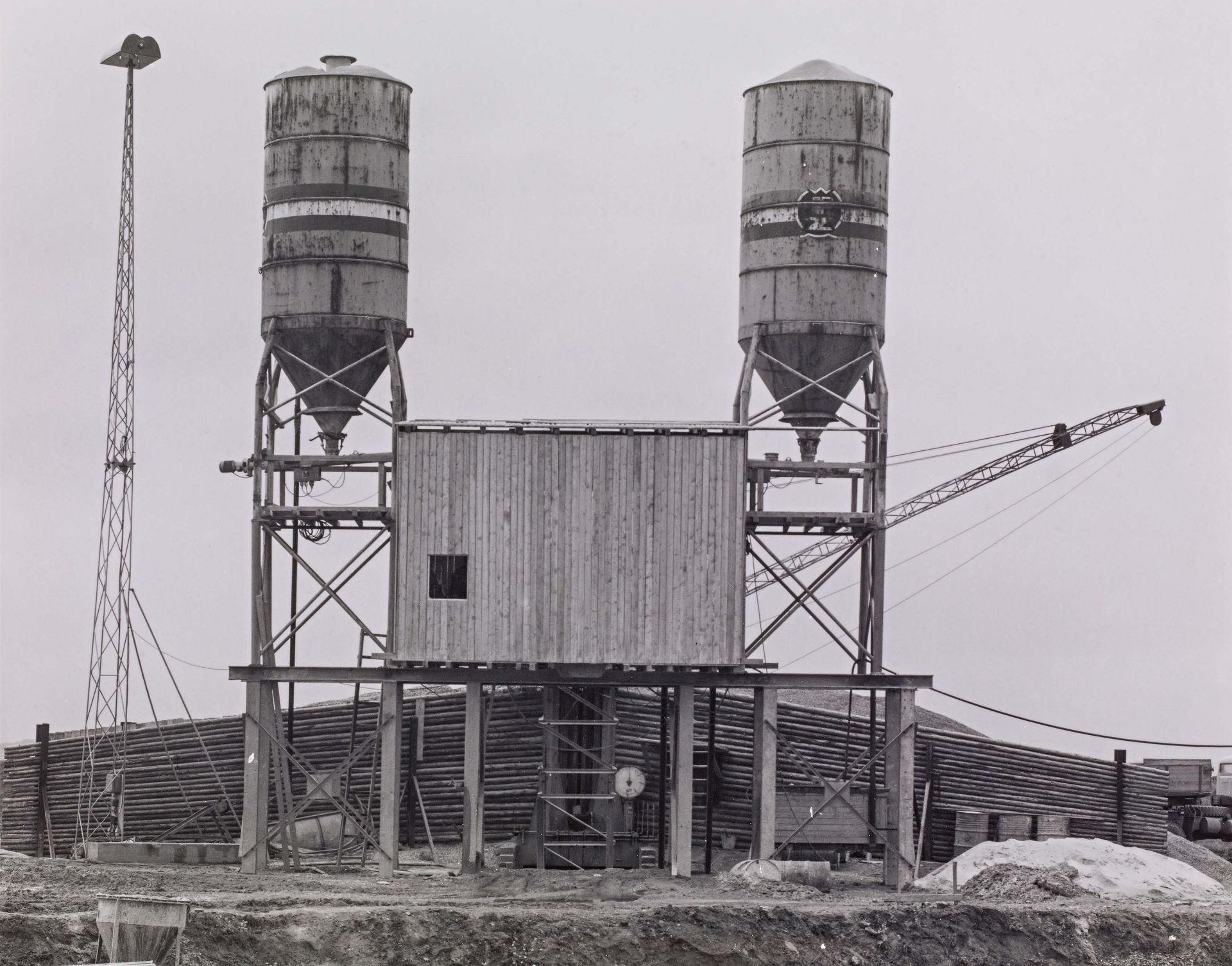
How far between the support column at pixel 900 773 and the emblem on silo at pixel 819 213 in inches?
413

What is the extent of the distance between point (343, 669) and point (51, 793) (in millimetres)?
12726

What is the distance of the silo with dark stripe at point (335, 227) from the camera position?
5453 centimetres

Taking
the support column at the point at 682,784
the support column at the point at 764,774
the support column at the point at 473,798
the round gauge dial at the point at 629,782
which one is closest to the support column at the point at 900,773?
the support column at the point at 764,774

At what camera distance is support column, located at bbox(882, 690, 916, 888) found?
53.1 meters

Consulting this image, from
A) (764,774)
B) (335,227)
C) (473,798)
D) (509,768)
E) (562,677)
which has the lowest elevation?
(473,798)

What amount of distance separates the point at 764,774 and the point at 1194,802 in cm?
2484

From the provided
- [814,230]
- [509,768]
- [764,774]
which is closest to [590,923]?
[764,774]

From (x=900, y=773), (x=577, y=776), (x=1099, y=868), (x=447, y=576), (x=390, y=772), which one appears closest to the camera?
(x=447, y=576)

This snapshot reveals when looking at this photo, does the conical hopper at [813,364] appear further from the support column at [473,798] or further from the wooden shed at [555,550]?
the support column at [473,798]

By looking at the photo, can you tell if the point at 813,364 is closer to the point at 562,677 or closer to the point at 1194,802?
the point at 562,677

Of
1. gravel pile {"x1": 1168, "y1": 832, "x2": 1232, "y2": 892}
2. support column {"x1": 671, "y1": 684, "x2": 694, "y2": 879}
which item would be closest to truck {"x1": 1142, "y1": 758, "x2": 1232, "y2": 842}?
gravel pile {"x1": 1168, "y1": 832, "x2": 1232, "y2": 892}

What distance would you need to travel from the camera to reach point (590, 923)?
4419 centimetres

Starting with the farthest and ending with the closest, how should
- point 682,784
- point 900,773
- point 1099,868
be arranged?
point 900,773
point 1099,868
point 682,784

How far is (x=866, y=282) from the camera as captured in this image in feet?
181
